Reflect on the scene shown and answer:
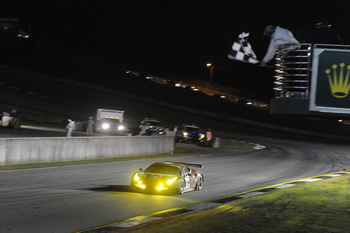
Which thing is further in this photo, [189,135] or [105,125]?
[105,125]

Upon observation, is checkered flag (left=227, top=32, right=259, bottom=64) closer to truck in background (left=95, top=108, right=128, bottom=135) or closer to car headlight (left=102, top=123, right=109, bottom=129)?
truck in background (left=95, top=108, right=128, bottom=135)

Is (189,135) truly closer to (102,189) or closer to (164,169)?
(164,169)

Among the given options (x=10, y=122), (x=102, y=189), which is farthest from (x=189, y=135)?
(x=102, y=189)

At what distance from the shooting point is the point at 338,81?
36.7ft

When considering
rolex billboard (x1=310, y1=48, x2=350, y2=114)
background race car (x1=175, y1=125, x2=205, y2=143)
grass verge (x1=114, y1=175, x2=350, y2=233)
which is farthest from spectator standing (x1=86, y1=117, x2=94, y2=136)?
rolex billboard (x1=310, y1=48, x2=350, y2=114)

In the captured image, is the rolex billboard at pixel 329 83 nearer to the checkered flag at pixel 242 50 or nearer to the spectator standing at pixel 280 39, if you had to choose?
the spectator standing at pixel 280 39

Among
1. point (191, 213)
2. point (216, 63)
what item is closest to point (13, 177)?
point (191, 213)

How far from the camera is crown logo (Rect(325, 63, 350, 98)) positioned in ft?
36.4

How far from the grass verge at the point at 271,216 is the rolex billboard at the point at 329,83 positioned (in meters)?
2.39

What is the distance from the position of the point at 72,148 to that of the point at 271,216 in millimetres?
13243

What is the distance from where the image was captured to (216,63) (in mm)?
110875

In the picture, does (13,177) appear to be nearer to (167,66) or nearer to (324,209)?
(324,209)

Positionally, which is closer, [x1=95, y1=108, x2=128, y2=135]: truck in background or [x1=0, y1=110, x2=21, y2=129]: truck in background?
[x1=0, y1=110, x2=21, y2=129]: truck in background

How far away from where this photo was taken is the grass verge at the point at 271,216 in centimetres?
904
